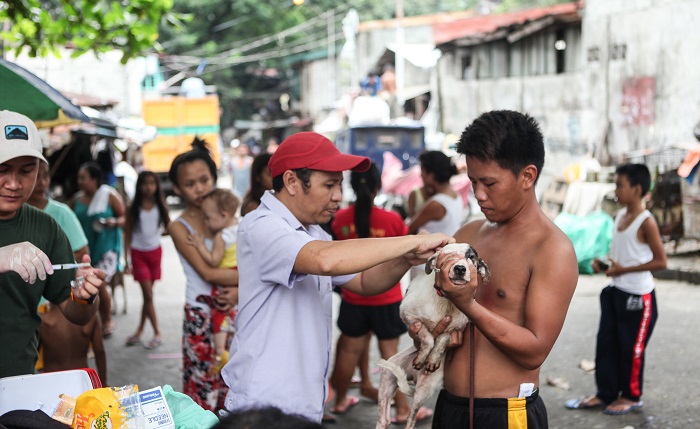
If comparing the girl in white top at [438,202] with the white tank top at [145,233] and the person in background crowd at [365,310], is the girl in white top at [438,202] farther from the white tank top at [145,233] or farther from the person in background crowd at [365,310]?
the white tank top at [145,233]

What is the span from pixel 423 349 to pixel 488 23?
75.3 ft

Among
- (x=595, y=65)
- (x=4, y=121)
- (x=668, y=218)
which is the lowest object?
(x=668, y=218)

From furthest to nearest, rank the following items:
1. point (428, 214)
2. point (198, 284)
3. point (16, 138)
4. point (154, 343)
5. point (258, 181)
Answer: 1. point (154, 343)
2. point (428, 214)
3. point (258, 181)
4. point (198, 284)
5. point (16, 138)

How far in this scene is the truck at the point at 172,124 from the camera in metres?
24.5

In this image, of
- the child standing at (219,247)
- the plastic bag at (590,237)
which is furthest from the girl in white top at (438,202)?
the plastic bag at (590,237)

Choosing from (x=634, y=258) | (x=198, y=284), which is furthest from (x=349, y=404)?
(x=634, y=258)

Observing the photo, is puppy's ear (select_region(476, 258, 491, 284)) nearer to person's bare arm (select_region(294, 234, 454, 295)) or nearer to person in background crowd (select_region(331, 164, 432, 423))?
person's bare arm (select_region(294, 234, 454, 295))

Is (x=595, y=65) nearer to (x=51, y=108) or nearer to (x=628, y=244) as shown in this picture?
(x=628, y=244)

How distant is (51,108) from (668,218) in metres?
9.37

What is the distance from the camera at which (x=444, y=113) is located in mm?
22625

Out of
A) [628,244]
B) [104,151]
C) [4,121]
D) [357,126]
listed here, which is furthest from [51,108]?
[357,126]

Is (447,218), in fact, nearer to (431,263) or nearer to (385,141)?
(431,263)

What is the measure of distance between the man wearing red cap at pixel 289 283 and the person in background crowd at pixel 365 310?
9.21 ft

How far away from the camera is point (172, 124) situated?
24.7 m
